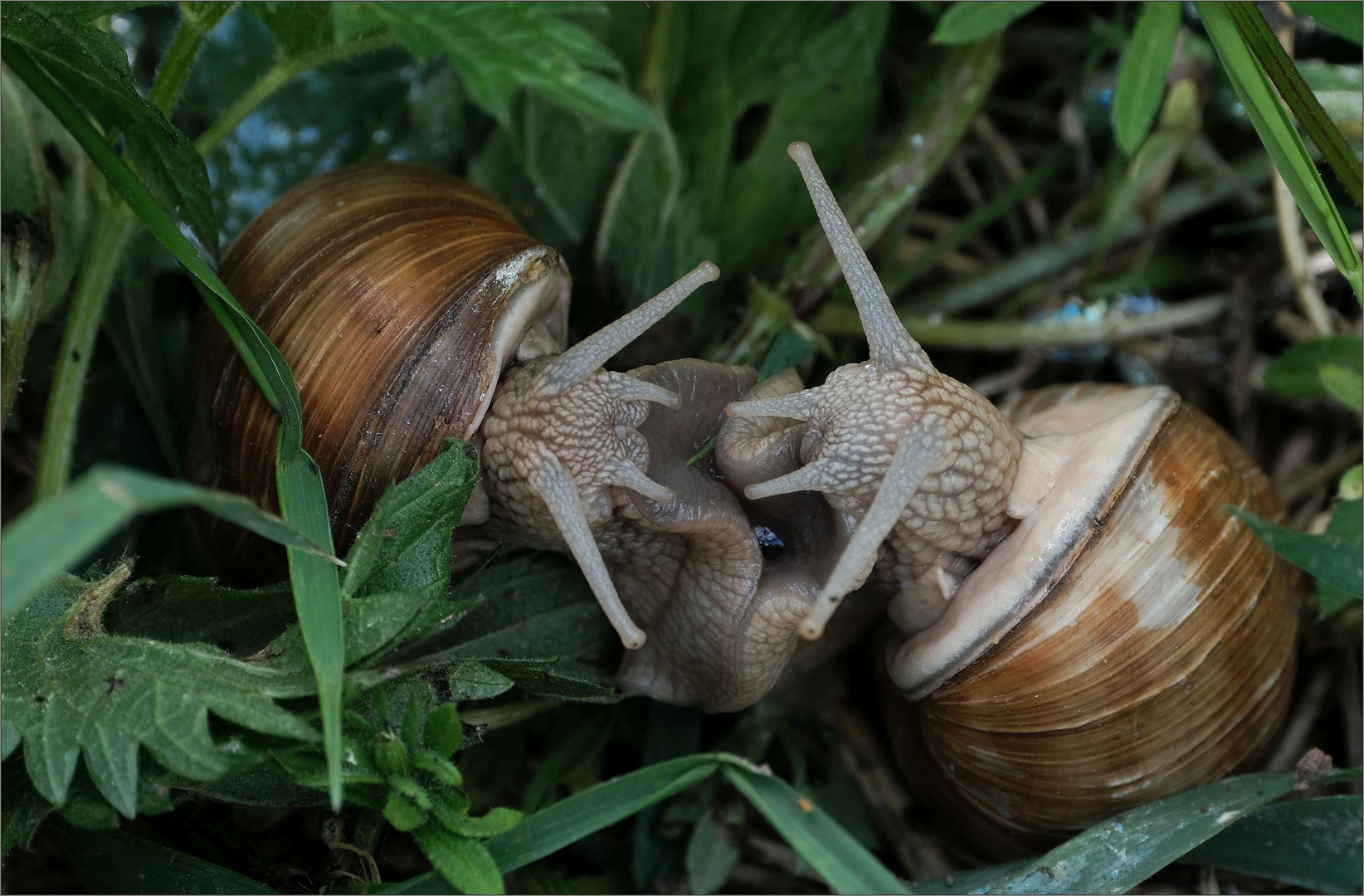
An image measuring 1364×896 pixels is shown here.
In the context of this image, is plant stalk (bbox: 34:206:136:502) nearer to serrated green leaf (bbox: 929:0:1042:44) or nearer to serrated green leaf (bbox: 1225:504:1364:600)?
serrated green leaf (bbox: 929:0:1042:44)

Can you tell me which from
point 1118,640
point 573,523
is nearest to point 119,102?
point 573,523

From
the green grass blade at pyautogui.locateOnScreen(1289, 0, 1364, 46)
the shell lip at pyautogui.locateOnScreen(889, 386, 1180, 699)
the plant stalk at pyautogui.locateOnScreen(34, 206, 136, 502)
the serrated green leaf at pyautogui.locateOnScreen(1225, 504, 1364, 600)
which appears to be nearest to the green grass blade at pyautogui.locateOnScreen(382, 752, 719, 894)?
the shell lip at pyautogui.locateOnScreen(889, 386, 1180, 699)

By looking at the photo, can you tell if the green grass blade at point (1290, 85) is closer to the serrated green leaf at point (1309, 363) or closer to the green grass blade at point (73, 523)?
the serrated green leaf at point (1309, 363)

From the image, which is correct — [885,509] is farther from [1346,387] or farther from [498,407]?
[1346,387]

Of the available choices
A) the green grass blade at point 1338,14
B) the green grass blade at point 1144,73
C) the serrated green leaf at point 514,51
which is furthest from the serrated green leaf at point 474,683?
the green grass blade at point 1338,14

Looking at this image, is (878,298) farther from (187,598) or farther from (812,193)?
(187,598)

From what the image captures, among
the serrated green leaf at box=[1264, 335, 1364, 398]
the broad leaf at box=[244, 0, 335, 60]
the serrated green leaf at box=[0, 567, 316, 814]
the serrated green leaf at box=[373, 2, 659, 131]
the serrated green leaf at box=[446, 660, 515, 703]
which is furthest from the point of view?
the serrated green leaf at box=[1264, 335, 1364, 398]

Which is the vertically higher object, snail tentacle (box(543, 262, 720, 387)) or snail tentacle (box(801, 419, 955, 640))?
snail tentacle (box(543, 262, 720, 387))
